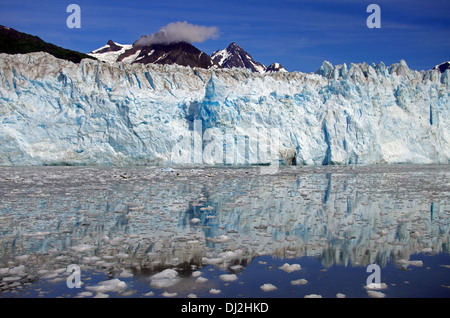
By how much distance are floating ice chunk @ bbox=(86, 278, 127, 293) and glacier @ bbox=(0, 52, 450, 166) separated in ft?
62.3

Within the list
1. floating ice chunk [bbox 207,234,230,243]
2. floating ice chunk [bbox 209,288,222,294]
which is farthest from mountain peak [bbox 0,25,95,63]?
floating ice chunk [bbox 209,288,222,294]

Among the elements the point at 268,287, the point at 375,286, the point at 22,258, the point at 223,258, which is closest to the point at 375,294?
the point at 375,286

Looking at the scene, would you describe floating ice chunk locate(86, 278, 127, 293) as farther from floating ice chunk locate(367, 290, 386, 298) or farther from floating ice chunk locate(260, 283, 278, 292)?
floating ice chunk locate(367, 290, 386, 298)

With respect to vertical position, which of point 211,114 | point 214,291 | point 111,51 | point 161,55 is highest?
point 111,51

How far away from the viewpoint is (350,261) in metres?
4.19

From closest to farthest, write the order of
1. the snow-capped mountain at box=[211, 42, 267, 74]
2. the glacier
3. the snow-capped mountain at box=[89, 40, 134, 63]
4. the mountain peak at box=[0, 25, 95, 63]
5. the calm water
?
the calm water
the glacier
the mountain peak at box=[0, 25, 95, 63]
the snow-capped mountain at box=[89, 40, 134, 63]
the snow-capped mountain at box=[211, 42, 267, 74]

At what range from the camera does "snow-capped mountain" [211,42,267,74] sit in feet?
243

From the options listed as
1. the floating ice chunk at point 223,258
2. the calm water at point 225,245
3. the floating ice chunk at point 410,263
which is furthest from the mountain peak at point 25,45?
the floating ice chunk at point 410,263

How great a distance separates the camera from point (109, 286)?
3447 millimetres

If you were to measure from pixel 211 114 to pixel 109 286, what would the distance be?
19.7 metres

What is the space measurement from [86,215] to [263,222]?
3166 mm

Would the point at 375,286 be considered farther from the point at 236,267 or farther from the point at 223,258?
the point at 223,258

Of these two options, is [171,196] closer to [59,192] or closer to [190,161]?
[59,192]

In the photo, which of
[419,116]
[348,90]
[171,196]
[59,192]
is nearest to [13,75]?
[59,192]
